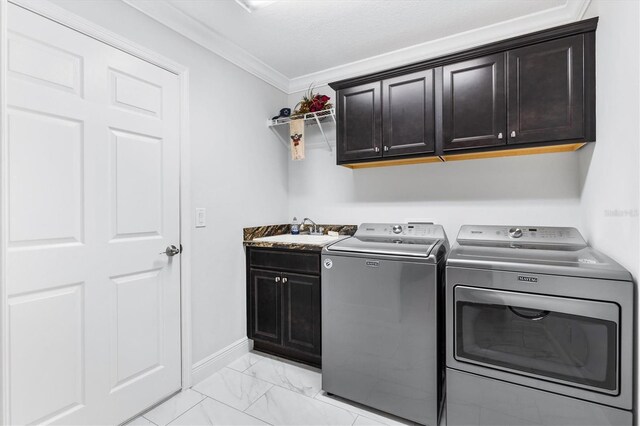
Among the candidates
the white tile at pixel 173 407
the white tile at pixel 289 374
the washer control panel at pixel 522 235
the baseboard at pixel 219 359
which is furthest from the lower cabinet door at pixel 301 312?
the washer control panel at pixel 522 235

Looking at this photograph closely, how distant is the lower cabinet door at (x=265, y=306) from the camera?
2.42 m

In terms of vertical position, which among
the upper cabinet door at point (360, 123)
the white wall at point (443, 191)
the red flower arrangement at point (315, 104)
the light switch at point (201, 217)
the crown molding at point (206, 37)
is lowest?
the light switch at point (201, 217)

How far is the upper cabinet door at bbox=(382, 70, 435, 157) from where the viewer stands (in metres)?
2.12

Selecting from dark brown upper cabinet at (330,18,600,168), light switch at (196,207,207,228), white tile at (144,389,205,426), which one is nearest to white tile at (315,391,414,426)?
Answer: white tile at (144,389,205,426)

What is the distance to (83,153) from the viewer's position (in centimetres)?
154

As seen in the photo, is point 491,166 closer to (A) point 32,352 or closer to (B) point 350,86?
(B) point 350,86

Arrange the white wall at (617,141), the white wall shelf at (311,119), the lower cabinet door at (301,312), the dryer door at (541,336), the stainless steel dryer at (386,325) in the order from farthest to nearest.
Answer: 1. the white wall shelf at (311,119)
2. the lower cabinet door at (301,312)
3. the stainless steel dryer at (386,325)
4. the dryer door at (541,336)
5. the white wall at (617,141)

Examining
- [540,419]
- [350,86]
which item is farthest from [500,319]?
[350,86]

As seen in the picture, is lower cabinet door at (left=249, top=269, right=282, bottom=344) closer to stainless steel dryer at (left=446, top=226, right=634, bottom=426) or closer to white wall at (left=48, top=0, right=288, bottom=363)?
white wall at (left=48, top=0, right=288, bottom=363)

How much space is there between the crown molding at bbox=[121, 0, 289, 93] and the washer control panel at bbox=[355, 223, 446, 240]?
1.67 metres

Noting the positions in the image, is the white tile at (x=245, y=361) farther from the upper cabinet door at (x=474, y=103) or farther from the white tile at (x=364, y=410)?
the upper cabinet door at (x=474, y=103)

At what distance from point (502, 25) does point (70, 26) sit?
2658 mm

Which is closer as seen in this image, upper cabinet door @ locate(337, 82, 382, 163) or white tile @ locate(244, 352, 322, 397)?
white tile @ locate(244, 352, 322, 397)

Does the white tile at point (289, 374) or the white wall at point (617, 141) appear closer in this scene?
the white wall at point (617, 141)
